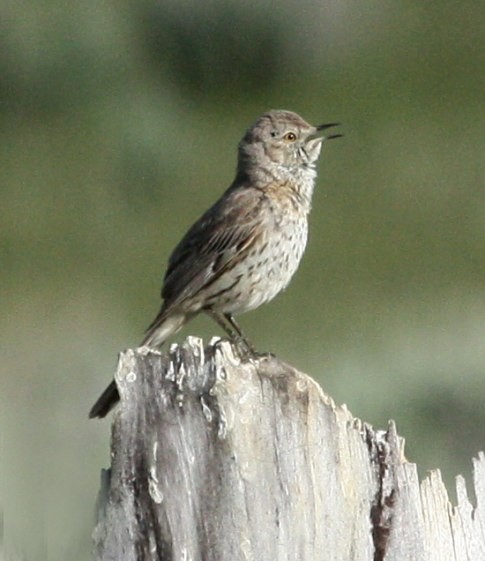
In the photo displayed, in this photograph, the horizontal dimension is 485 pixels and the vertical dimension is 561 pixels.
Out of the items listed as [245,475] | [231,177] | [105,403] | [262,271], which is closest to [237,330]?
[262,271]

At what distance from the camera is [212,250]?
7.96 meters

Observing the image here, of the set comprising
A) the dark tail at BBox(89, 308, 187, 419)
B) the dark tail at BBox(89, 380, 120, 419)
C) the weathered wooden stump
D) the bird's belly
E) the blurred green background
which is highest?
the blurred green background

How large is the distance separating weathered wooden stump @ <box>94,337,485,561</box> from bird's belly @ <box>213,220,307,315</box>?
313 centimetres

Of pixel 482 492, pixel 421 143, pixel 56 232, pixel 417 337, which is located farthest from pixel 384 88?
pixel 482 492

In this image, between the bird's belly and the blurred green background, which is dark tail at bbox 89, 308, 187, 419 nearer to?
the bird's belly

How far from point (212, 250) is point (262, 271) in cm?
22

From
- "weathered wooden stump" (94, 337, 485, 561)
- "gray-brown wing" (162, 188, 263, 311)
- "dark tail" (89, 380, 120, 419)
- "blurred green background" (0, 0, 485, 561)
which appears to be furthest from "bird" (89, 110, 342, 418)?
"weathered wooden stump" (94, 337, 485, 561)

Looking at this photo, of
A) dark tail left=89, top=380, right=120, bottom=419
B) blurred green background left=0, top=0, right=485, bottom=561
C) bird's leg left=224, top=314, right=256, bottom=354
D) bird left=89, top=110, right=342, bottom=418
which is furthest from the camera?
blurred green background left=0, top=0, right=485, bottom=561

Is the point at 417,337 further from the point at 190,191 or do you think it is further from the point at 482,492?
the point at 482,492

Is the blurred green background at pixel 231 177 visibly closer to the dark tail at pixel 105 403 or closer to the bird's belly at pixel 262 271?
the bird's belly at pixel 262 271

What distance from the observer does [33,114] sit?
1794 centimetres

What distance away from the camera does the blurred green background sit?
40.7 ft

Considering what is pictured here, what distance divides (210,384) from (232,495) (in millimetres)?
274

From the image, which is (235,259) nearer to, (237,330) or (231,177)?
(237,330)
